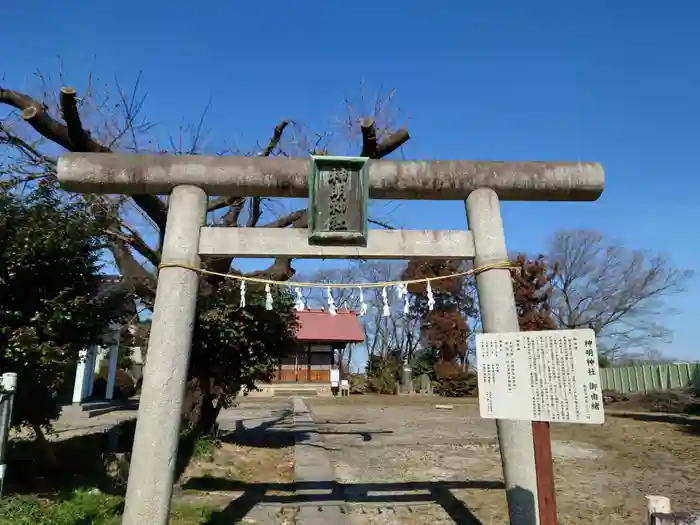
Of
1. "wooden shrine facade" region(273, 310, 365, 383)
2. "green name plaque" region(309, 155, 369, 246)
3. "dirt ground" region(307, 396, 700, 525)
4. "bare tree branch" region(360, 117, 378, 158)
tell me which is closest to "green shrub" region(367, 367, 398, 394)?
"wooden shrine facade" region(273, 310, 365, 383)

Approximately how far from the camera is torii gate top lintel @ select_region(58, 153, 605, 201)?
17.7ft

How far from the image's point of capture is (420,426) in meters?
15.4

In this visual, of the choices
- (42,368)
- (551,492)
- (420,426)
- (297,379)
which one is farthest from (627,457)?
(297,379)

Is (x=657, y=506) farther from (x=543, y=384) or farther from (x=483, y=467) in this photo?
(x=483, y=467)

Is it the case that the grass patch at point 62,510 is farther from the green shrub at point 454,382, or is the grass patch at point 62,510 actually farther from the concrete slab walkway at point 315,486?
the green shrub at point 454,382

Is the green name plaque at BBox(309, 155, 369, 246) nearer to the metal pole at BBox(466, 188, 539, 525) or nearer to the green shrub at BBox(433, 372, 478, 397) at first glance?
the metal pole at BBox(466, 188, 539, 525)

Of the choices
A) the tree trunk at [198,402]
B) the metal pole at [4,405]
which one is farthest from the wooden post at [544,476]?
the tree trunk at [198,402]

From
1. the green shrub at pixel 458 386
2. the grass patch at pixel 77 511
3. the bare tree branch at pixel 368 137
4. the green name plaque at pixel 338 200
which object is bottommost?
the grass patch at pixel 77 511

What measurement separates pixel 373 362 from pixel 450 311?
654cm

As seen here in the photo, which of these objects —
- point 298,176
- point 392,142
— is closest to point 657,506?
point 298,176

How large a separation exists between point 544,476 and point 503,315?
5.53 feet

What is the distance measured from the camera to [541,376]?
389 cm

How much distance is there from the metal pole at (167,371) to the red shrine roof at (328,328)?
26793 millimetres

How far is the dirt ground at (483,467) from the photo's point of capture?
6534 mm
